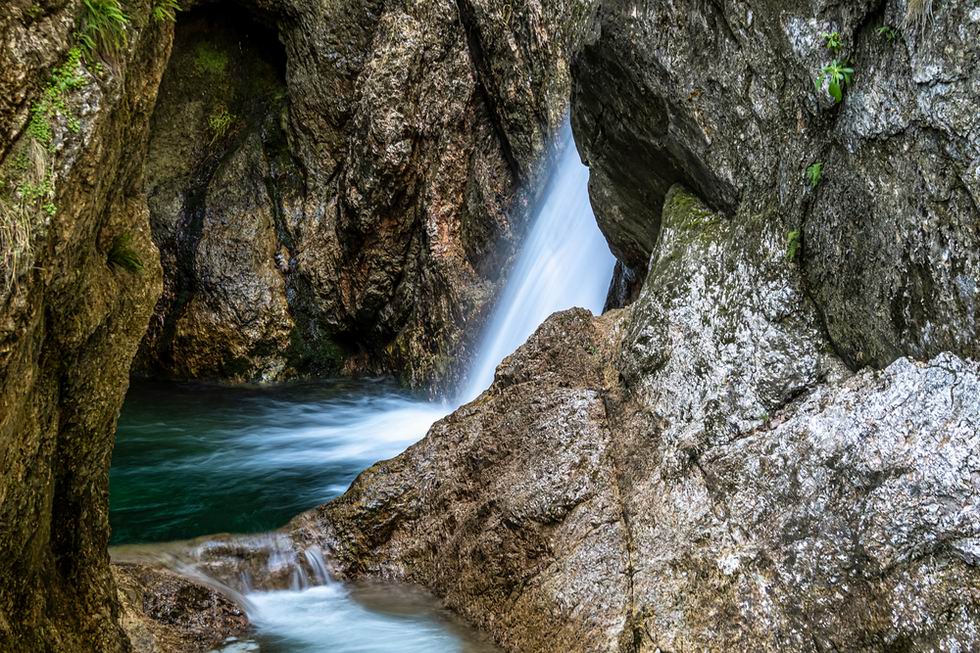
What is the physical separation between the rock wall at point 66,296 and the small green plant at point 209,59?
11366 mm

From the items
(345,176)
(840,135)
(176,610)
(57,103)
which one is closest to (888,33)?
(840,135)

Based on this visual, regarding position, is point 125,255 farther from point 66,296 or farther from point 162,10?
point 162,10

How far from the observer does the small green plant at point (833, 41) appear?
4.57 metres

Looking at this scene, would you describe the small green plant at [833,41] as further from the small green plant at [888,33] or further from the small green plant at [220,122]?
the small green plant at [220,122]

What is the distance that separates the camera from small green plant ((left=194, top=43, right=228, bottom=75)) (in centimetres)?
1463

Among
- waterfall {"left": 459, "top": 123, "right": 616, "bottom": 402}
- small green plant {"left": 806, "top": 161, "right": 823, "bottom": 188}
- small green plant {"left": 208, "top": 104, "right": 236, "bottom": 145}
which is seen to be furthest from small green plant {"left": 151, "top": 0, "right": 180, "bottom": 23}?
small green plant {"left": 208, "top": 104, "right": 236, "bottom": 145}

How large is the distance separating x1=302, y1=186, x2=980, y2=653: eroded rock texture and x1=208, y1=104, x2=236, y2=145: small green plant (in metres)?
9.83

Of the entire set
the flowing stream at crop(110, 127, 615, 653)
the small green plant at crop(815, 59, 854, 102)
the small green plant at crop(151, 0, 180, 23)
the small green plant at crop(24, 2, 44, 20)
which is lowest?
the flowing stream at crop(110, 127, 615, 653)

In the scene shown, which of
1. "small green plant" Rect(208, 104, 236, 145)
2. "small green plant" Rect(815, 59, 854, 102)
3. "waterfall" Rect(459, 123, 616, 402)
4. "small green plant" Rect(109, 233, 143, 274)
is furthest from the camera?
"small green plant" Rect(208, 104, 236, 145)

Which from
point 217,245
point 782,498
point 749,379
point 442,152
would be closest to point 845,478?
point 782,498

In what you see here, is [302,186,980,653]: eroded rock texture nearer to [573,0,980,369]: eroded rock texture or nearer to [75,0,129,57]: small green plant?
[573,0,980,369]: eroded rock texture

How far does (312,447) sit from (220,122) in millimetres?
7352

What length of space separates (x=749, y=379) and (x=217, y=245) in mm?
A: 10926

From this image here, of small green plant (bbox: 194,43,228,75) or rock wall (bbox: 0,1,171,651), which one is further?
small green plant (bbox: 194,43,228,75)
